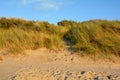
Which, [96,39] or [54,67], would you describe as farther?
[96,39]

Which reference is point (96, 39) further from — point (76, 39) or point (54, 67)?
point (54, 67)

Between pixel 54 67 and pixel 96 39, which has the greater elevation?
pixel 96 39

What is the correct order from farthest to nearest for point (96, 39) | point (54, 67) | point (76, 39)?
point (76, 39), point (96, 39), point (54, 67)

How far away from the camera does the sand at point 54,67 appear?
8344 mm

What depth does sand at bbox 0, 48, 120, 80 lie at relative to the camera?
8.34 metres

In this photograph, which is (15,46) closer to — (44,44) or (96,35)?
(44,44)

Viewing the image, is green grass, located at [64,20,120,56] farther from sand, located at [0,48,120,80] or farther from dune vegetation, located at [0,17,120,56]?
sand, located at [0,48,120,80]

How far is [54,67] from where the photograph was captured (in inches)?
370

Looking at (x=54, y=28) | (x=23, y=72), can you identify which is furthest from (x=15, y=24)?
(x=23, y=72)

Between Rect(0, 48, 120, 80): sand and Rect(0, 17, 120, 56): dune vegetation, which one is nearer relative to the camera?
Rect(0, 48, 120, 80): sand

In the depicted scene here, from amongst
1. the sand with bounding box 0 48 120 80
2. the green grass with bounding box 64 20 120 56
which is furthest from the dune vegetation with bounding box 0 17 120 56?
the sand with bounding box 0 48 120 80

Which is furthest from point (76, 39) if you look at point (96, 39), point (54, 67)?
point (54, 67)

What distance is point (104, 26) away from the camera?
1240cm

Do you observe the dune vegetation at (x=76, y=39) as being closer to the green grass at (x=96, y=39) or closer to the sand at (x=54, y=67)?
the green grass at (x=96, y=39)
